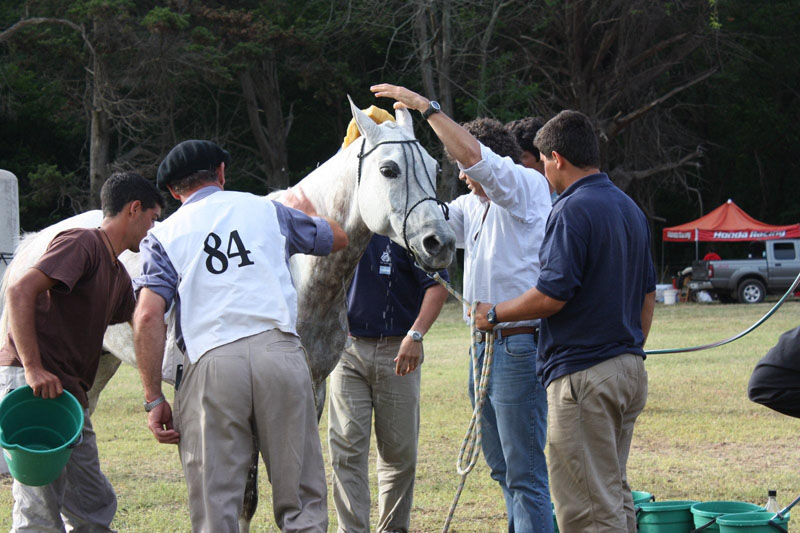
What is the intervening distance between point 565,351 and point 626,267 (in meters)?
0.46

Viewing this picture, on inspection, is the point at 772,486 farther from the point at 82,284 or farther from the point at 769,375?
the point at 82,284

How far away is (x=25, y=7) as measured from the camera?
24.9 m

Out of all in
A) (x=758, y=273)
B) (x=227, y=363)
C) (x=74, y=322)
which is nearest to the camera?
(x=227, y=363)

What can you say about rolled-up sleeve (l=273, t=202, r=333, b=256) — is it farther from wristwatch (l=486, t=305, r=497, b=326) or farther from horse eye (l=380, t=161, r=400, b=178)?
wristwatch (l=486, t=305, r=497, b=326)

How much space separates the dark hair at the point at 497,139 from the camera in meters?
4.66

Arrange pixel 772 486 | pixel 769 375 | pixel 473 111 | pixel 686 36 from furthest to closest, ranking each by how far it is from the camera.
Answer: pixel 686 36 → pixel 473 111 → pixel 772 486 → pixel 769 375

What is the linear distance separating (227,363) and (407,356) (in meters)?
1.61

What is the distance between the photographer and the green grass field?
604 centimetres

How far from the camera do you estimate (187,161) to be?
373cm

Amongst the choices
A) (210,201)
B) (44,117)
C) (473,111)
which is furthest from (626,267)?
(44,117)

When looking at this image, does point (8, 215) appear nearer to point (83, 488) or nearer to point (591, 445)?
point (83, 488)

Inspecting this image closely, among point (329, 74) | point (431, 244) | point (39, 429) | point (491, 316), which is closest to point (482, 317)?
point (491, 316)

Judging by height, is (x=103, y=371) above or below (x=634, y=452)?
above

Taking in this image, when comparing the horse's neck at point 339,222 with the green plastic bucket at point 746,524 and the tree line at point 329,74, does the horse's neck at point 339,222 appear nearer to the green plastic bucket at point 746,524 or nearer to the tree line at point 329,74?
the green plastic bucket at point 746,524
